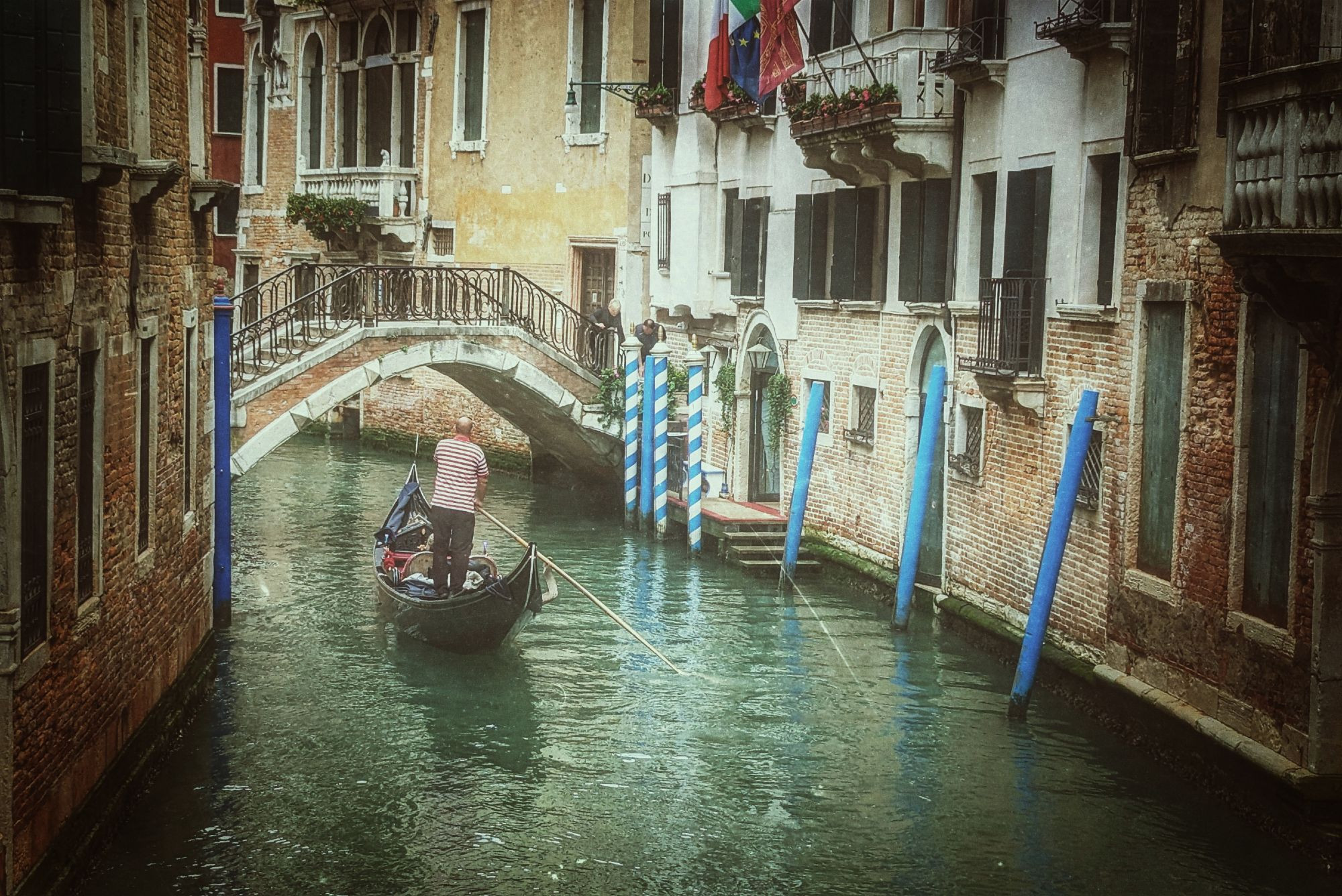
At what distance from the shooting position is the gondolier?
11.5 metres

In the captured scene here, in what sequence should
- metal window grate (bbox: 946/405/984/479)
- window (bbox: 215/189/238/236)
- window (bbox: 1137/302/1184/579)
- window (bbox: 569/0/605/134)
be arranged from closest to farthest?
1. window (bbox: 1137/302/1184/579)
2. metal window grate (bbox: 946/405/984/479)
3. window (bbox: 569/0/605/134)
4. window (bbox: 215/189/238/236)

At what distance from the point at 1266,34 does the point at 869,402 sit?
660 centimetres

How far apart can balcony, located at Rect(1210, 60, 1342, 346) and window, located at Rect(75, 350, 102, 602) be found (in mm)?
4793

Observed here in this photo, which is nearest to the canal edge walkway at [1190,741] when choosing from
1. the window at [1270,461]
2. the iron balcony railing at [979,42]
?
the window at [1270,461]

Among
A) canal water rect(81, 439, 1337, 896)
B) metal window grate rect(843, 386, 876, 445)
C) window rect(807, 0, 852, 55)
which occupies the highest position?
window rect(807, 0, 852, 55)

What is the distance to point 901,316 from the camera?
44.4ft

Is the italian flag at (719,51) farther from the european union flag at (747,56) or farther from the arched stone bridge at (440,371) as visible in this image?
the arched stone bridge at (440,371)

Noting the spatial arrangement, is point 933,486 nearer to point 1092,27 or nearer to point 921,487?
point 921,487

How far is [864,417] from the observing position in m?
14.5

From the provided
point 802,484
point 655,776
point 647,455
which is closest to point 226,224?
point 647,455

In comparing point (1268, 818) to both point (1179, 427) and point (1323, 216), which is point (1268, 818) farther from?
point (1323, 216)

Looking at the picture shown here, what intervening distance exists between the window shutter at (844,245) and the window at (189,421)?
237 inches

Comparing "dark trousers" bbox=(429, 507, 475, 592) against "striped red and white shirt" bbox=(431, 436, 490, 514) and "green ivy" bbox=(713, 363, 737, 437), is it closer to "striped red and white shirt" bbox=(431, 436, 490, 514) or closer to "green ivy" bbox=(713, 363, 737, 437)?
"striped red and white shirt" bbox=(431, 436, 490, 514)

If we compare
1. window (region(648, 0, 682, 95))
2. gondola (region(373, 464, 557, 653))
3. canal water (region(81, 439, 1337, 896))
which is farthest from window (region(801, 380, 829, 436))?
window (region(648, 0, 682, 95))
